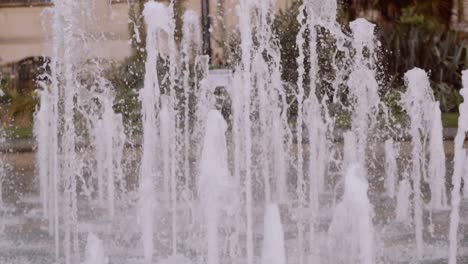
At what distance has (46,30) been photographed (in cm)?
1870

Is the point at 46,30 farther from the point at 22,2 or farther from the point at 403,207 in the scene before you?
the point at 403,207

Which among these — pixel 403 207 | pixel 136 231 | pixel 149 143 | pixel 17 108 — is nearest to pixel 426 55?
pixel 17 108

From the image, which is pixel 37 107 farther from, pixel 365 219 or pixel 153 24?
pixel 365 219

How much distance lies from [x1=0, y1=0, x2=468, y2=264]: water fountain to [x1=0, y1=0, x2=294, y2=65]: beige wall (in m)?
4.08

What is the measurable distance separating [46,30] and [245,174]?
10.3 meters

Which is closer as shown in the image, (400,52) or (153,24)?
(153,24)

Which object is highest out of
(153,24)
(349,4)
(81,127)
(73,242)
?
(349,4)

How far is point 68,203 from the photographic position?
7.31 metres

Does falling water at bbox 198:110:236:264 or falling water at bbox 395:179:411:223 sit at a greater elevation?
falling water at bbox 198:110:236:264

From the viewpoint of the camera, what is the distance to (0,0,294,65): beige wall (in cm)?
1830

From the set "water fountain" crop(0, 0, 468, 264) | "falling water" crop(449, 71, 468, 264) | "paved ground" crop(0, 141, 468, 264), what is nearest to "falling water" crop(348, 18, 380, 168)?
"water fountain" crop(0, 0, 468, 264)

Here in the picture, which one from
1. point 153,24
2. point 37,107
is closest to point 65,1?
point 153,24

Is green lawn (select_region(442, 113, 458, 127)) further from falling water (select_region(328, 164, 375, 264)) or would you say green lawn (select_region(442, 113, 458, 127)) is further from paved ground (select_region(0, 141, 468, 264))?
falling water (select_region(328, 164, 375, 264))

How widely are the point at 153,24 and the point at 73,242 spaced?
2731mm
